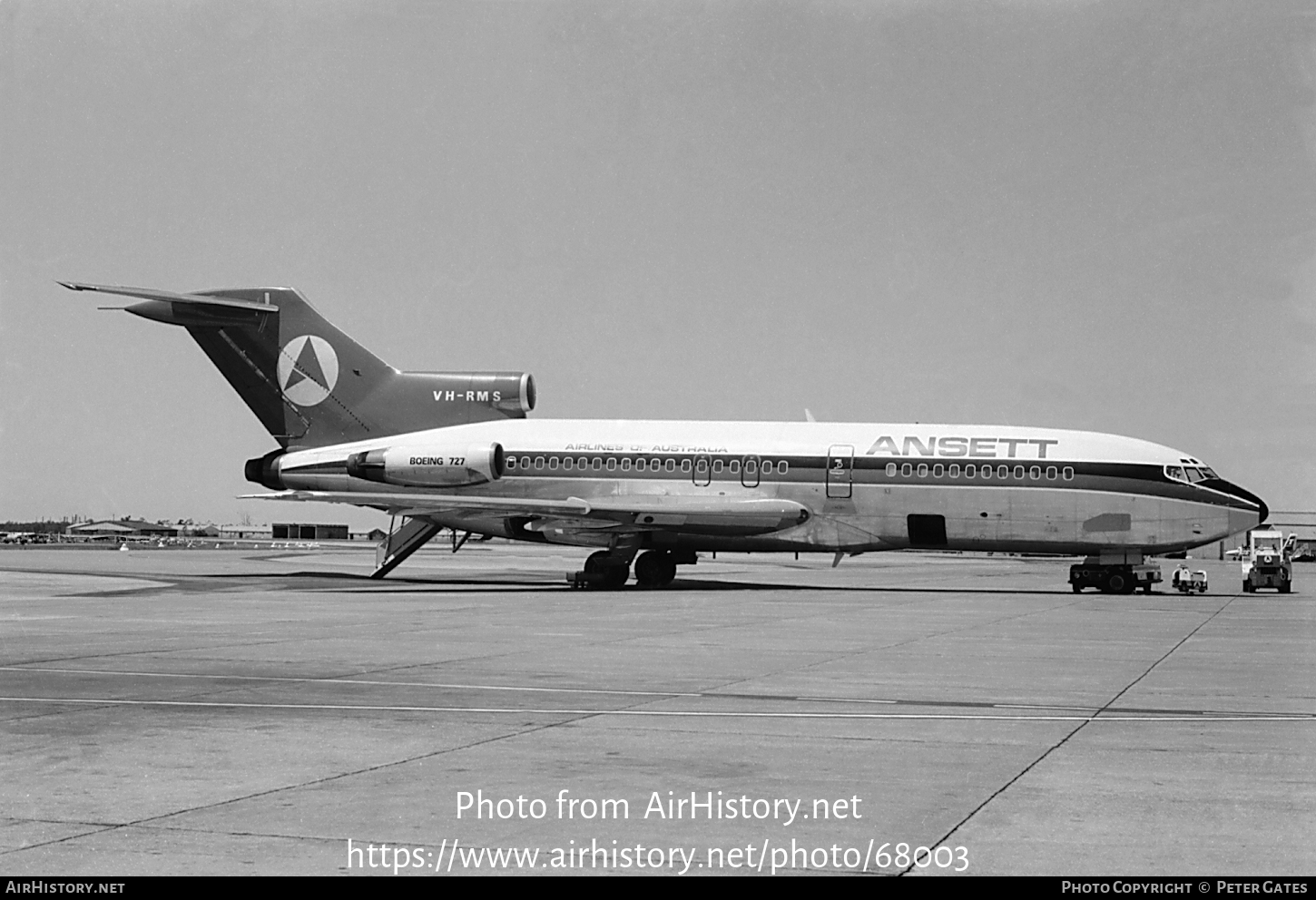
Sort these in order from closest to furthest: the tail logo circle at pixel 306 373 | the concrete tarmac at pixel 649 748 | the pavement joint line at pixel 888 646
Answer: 1. the concrete tarmac at pixel 649 748
2. the pavement joint line at pixel 888 646
3. the tail logo circle at pixel 306 373

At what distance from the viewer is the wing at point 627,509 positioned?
35.4 meters

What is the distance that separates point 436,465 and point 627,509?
521cm

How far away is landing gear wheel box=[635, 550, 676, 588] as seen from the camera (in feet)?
125

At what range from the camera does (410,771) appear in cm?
876

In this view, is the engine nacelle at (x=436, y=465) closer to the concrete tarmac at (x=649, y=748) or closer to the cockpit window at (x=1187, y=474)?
the concrete tarmac at (x=649, y=748)

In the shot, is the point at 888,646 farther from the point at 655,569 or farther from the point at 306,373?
the point at 306,373

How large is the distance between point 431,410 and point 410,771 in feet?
102

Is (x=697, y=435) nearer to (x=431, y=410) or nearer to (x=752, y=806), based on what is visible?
(x=431, y=410)

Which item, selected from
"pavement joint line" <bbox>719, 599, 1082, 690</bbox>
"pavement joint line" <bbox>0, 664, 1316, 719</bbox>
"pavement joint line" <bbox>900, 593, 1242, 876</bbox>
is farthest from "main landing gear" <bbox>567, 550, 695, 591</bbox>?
"pavement joint line" <bbox>0, 664, 1316, 719</bbox>

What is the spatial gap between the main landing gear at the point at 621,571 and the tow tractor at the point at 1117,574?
34.4 ft

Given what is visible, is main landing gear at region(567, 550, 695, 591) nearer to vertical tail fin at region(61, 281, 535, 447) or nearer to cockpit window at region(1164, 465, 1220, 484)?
vertical tail fin at region(61, 281, 535, 447)

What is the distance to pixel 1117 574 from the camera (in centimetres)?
3531

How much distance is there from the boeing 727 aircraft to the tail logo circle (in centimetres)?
4

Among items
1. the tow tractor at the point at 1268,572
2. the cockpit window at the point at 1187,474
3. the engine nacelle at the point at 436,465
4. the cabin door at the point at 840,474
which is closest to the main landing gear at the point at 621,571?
the engine nacelle at the point at 436,465
